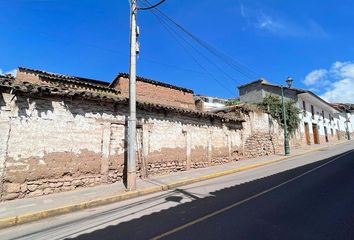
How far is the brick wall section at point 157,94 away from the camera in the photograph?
19.0 m

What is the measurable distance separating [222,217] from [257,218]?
2.49ft

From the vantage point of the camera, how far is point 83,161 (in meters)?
11.0

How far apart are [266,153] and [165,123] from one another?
11.6 meters

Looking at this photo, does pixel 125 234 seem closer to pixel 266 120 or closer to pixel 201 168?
pixel 201 168

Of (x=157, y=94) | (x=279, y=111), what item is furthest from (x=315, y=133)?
(x=157, y=94)

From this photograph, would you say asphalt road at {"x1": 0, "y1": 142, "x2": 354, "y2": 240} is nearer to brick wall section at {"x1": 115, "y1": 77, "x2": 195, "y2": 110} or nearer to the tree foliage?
brick wall section at {"x1": 115, "y1": 77, "x2": 195, "y2": 110}

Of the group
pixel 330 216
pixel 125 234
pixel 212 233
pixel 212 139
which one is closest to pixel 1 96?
pixel 125 234

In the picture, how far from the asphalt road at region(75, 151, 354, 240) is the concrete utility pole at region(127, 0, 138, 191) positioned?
3185mm

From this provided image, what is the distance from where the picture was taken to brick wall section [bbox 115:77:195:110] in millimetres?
19047

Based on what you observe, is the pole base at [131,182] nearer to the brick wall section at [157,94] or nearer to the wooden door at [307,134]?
the brick wall section at [157,94]

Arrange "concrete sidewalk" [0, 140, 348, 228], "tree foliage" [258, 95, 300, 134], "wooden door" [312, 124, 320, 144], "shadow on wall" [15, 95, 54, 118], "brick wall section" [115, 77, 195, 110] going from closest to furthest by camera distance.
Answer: "concrete sidewalk" [0, 140, 348, 228]
"shadow on wall" [15, 95, 54, 118]
"brick wall section" [115, 77, 195, 110]
"tree foliage" [258, 95, 300, 134]
"wooden door" [312, 124, 320, 144]

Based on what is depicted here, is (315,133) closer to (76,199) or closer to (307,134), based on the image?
(307,134)

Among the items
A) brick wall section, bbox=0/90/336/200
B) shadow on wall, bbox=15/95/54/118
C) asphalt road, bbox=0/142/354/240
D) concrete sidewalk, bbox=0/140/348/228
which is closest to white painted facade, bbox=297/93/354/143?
brick wall section, bbox=0/90/336/200

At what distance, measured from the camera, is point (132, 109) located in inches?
431
